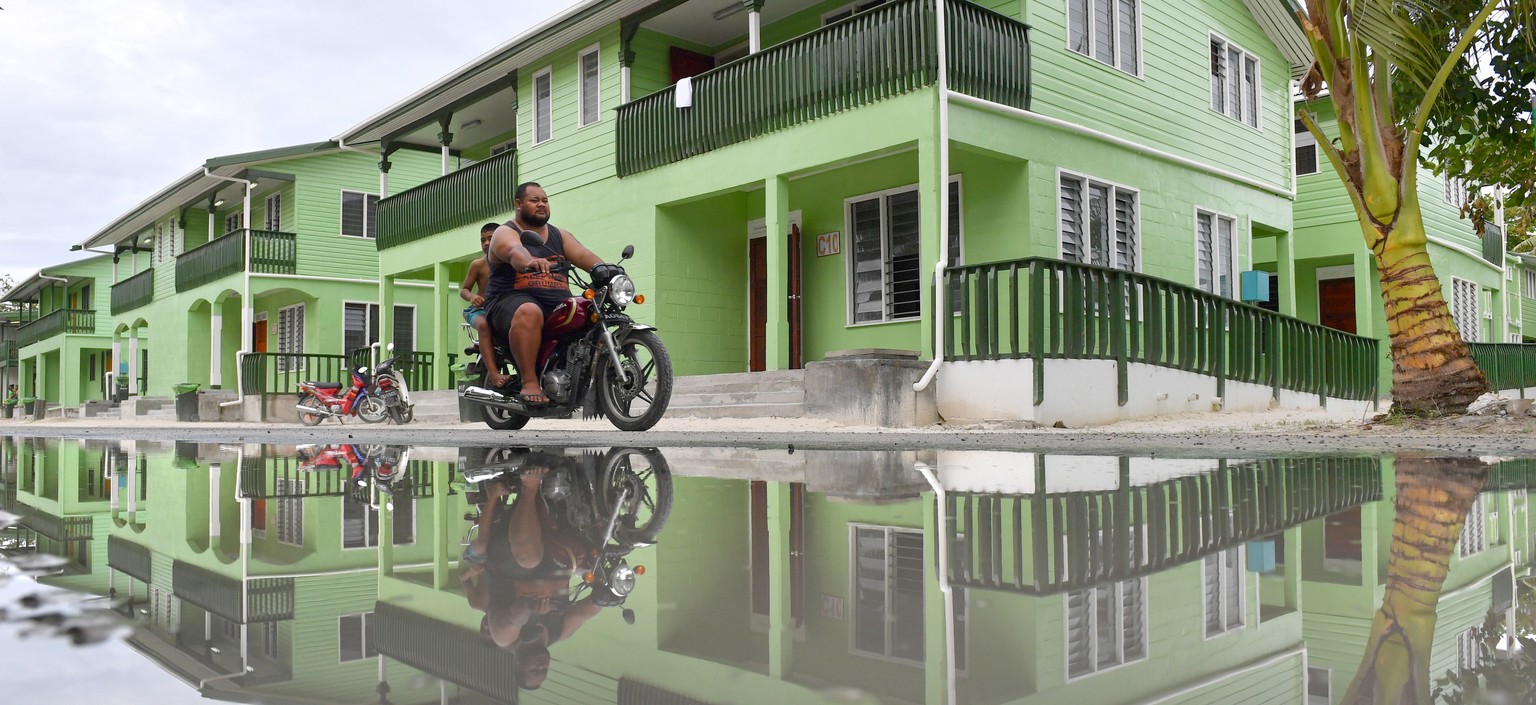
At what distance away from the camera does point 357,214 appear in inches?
1291

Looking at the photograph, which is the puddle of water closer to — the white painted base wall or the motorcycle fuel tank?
the motorcycle fuel tank

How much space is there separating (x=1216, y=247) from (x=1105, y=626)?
1758cm

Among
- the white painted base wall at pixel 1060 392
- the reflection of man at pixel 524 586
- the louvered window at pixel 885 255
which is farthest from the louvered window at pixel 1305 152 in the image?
the reflection of man at pixel 524 586

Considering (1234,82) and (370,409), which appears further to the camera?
(370,409)

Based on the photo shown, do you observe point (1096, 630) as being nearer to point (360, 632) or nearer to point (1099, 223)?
point (360, 632)

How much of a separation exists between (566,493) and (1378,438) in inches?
233

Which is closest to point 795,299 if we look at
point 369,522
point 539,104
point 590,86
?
point 590,86

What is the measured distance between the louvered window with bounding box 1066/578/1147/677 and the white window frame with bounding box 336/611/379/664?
99cm

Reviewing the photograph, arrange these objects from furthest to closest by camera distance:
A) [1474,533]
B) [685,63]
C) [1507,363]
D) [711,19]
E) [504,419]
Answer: [1507,363]
[685,63]
[711,19]
[504,419]
[1474,533]

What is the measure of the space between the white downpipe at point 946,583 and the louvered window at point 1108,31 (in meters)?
12.8

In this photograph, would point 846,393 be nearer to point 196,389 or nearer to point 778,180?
point 778,180

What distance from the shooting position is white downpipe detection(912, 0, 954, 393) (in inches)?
481

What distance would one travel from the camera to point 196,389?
30062mm

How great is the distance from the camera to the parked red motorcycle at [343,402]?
2173cm
